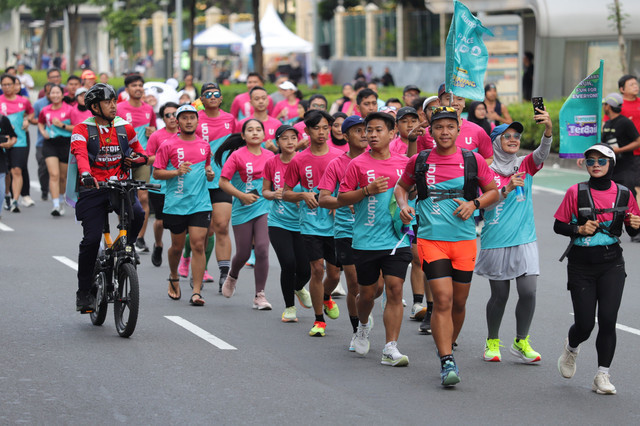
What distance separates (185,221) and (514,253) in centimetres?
378

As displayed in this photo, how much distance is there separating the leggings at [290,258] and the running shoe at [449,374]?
2506mm

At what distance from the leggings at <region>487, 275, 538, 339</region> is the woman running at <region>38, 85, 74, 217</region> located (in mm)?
10440

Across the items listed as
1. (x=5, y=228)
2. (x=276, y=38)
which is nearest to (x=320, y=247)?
(x=5, y=228)

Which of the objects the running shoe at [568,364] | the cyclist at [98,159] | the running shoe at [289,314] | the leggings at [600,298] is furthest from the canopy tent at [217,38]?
the leggings at [600,298]

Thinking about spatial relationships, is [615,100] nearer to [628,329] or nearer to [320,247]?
[628,329]

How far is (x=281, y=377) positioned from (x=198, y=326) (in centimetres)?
200

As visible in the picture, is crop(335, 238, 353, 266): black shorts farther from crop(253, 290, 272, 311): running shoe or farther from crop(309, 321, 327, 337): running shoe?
crop(253, 290, 272, 311): running shoe

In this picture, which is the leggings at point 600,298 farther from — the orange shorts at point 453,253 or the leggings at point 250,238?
the leggings at point 250,238

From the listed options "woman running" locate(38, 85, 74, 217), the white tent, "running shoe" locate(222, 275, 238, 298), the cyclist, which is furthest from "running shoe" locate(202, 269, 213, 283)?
the white tent

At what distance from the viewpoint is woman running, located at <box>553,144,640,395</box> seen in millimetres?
7734

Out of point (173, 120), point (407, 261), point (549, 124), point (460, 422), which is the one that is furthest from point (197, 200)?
point (460, 422)

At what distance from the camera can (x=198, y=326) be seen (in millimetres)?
10055

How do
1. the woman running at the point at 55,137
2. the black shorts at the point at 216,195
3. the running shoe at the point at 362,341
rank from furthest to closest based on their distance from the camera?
the woman running at the point at 55,137
the black shorts at the point at 216,195
the running shoe at the point at 362,341

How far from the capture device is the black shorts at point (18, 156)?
17906 millimetres
